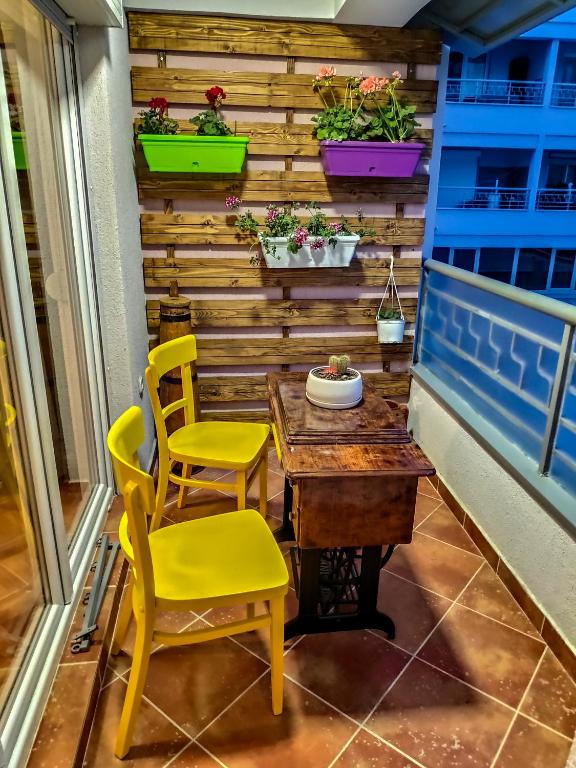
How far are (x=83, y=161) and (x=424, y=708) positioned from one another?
8.08ft

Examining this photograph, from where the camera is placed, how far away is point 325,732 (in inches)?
63.0

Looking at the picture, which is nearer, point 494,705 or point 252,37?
point 494,705

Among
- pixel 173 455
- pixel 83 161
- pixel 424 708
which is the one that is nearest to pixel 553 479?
pixel 424 708

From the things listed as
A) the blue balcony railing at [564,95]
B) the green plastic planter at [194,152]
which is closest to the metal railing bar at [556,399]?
the green plastic planter at [194,152]

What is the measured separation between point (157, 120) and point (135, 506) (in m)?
2.31

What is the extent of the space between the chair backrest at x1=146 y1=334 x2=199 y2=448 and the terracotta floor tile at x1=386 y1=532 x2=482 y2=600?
1.19m

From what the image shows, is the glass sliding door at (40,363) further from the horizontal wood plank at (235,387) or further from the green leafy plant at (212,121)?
the horizontal wood plank at (235,387)

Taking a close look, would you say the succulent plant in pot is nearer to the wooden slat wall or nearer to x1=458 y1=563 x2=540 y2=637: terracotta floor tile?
x1=458 y1=563 x2=540 y2=637: terracotta floor tile

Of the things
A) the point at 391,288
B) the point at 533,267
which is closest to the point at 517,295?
the point at 391,288

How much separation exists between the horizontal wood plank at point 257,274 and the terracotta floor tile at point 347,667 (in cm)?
204

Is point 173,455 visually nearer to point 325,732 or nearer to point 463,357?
point 325,732

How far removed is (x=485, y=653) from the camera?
1.92 metres

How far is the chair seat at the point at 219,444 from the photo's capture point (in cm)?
229

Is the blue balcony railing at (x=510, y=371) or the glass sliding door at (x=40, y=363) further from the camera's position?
the blue balcony railing at (x=510, y=371)
